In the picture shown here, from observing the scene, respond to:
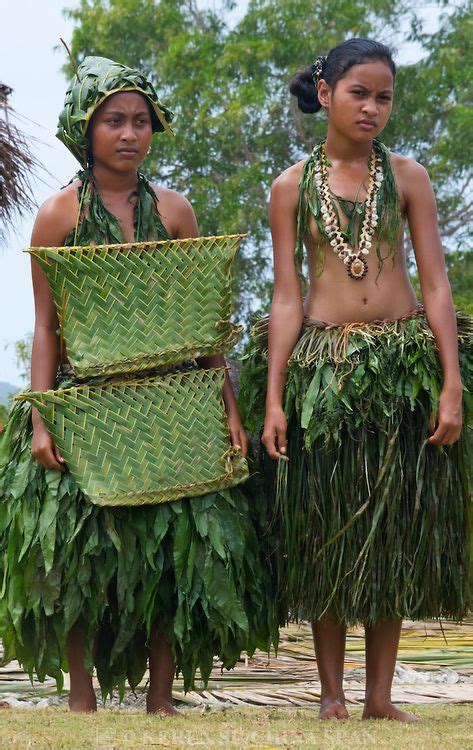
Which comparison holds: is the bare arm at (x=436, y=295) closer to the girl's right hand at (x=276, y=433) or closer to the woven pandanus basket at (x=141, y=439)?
the girl's right hand at (x=276, y=433)

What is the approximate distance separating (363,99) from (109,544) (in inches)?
57.3

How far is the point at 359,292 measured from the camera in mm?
3535

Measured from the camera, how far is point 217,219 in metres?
15.2

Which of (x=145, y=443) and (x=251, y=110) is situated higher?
(x=251, y=110)

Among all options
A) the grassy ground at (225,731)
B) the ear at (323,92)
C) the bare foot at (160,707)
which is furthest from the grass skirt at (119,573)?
the ear at (323,92)

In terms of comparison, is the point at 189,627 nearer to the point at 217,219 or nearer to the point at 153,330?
the point at 153,330

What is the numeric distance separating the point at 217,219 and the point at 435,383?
39.4 feet

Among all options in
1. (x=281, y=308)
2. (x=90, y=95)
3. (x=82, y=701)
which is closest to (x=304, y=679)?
(x=82, y=701)

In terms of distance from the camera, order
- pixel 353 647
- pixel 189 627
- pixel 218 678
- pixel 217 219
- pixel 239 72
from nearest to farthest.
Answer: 1. pixel 189 627
2. pixel 218 678
3. pixel 353 647
4. pixel 217 219
5. pixel 239 72

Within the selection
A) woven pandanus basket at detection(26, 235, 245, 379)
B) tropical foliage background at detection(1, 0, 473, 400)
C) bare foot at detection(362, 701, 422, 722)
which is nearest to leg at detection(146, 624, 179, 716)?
bare foot at detection(362, 701, 422, 722)

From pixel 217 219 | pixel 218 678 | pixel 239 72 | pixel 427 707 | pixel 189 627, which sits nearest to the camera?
pixel 189 627

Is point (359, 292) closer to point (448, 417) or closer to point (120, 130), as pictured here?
point (448, 417)

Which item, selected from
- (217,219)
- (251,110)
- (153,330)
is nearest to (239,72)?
(251,110)

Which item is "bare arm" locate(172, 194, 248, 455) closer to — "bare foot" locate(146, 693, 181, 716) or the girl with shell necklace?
the girl with shell necklace
